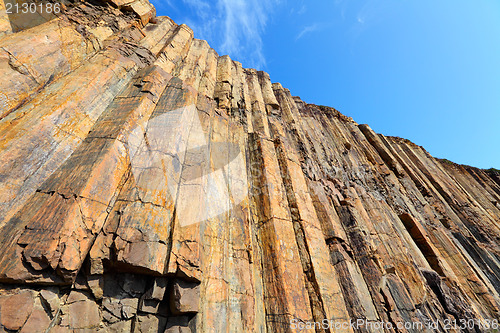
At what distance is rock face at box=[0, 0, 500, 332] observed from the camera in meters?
3.21

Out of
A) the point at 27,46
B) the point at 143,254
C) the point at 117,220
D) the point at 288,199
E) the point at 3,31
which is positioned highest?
the point at 3,31

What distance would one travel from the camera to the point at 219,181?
5.95 metres

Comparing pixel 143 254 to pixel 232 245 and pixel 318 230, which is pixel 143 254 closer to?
pixel 232 245

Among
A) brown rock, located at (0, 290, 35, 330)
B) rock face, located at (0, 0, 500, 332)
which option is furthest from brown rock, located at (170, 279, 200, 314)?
brown rock, located at (0, 290, 35, 330)

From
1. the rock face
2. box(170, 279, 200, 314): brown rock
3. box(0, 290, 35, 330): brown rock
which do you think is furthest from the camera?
box(170, 279, 200, 314): brown rock

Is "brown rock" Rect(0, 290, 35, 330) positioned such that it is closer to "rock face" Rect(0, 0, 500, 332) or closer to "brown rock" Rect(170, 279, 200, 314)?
"rock face" Rect(0, 0, 500, 332)

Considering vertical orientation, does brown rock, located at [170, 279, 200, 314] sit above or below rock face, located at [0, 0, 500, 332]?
below

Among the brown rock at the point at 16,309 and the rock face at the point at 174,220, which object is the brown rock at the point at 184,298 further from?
the brown rock at the point at 16,309

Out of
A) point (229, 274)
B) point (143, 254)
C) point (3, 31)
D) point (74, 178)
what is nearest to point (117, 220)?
point (143, 254)

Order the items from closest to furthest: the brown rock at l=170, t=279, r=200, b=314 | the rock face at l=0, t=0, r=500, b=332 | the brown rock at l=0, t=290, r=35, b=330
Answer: the brown rock at l=0, t=290, r=35, b=330 → the rock face at l=0, t=0, r=500, b=332 → the brown rock at l=170, t=279, r=200, b=314

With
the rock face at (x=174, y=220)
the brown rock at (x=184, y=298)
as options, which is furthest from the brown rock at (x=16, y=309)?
the brown rock at (x=184, y=298)

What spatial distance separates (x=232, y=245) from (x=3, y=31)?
24.0 ft

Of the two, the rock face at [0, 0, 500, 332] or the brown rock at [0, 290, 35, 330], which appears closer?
the brown rock at [0, 290, 35, 330]

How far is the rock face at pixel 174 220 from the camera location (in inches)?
126
